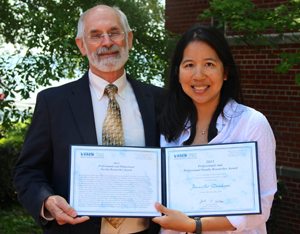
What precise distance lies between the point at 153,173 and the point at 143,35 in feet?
11.9

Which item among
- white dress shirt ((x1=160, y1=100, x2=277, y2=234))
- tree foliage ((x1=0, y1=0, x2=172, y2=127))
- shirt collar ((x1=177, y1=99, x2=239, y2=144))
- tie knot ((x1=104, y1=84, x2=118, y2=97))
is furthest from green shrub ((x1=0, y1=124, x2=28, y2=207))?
white dress shirt ((x1=160, y1=100, x2=277, y2=234))

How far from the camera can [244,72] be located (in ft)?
20.8

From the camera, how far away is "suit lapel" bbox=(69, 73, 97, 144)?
247cm

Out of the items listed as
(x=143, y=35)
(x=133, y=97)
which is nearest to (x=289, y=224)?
(x=143, y=35)

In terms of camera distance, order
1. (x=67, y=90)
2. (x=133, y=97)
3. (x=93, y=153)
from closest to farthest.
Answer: (x=93, y=153), (x=67, y=90), (x=133, y=97)

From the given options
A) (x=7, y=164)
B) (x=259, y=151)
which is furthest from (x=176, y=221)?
(x=7, y=164)

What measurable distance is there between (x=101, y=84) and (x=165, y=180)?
1047mm

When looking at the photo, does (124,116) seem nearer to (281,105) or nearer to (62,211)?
(62,211)

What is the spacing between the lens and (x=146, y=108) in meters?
2.80

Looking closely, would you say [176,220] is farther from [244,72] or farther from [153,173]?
[244,72]

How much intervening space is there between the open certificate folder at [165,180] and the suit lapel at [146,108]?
46 cm

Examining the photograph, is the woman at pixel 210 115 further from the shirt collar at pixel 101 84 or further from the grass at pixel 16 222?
the grass at pixel 16 222

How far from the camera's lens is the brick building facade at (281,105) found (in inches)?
231

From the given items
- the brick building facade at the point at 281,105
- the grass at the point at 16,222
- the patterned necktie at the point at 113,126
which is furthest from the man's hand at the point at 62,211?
the brick building facade at the point at 281,105
